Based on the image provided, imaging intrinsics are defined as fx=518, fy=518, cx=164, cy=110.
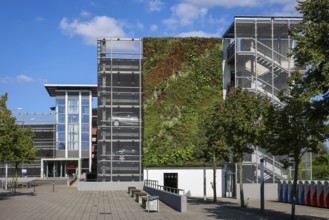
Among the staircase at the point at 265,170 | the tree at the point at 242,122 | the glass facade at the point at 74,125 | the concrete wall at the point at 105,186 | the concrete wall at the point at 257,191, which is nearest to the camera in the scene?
the tree at the point at 242,122

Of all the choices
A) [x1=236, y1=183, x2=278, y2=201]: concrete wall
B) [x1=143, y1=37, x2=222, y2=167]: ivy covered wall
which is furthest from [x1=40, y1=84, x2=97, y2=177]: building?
[x1=236, y1=183, x2=278, y2=201]: concrete wall

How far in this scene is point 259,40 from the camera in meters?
43.5

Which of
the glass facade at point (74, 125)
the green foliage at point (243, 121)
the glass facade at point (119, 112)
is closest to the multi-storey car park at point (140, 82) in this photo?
the glass facade at point (119, 112)

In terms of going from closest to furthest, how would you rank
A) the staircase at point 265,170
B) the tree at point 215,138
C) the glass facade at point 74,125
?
1. the tree at point 215,138
2. the staircase at point 265,170
3. the glass facade at point 74,125

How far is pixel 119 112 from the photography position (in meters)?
49.1

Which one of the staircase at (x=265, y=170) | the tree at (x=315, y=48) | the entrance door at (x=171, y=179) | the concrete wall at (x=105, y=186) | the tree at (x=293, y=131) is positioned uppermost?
the tree at (x=315, y=48)

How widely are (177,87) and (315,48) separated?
35.4 m

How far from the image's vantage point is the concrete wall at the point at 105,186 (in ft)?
150

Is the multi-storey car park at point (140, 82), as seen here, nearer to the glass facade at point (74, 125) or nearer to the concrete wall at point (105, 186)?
the concrete wall at point (105, 186)

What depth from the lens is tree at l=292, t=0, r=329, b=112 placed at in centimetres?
1342

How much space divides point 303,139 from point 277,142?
3.31ft

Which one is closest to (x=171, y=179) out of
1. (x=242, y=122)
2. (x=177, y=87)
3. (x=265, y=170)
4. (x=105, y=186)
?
(x=105, y=186)

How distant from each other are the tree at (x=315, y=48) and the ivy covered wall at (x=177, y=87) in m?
33.0

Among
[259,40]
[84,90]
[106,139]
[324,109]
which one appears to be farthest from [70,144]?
[324,109]
